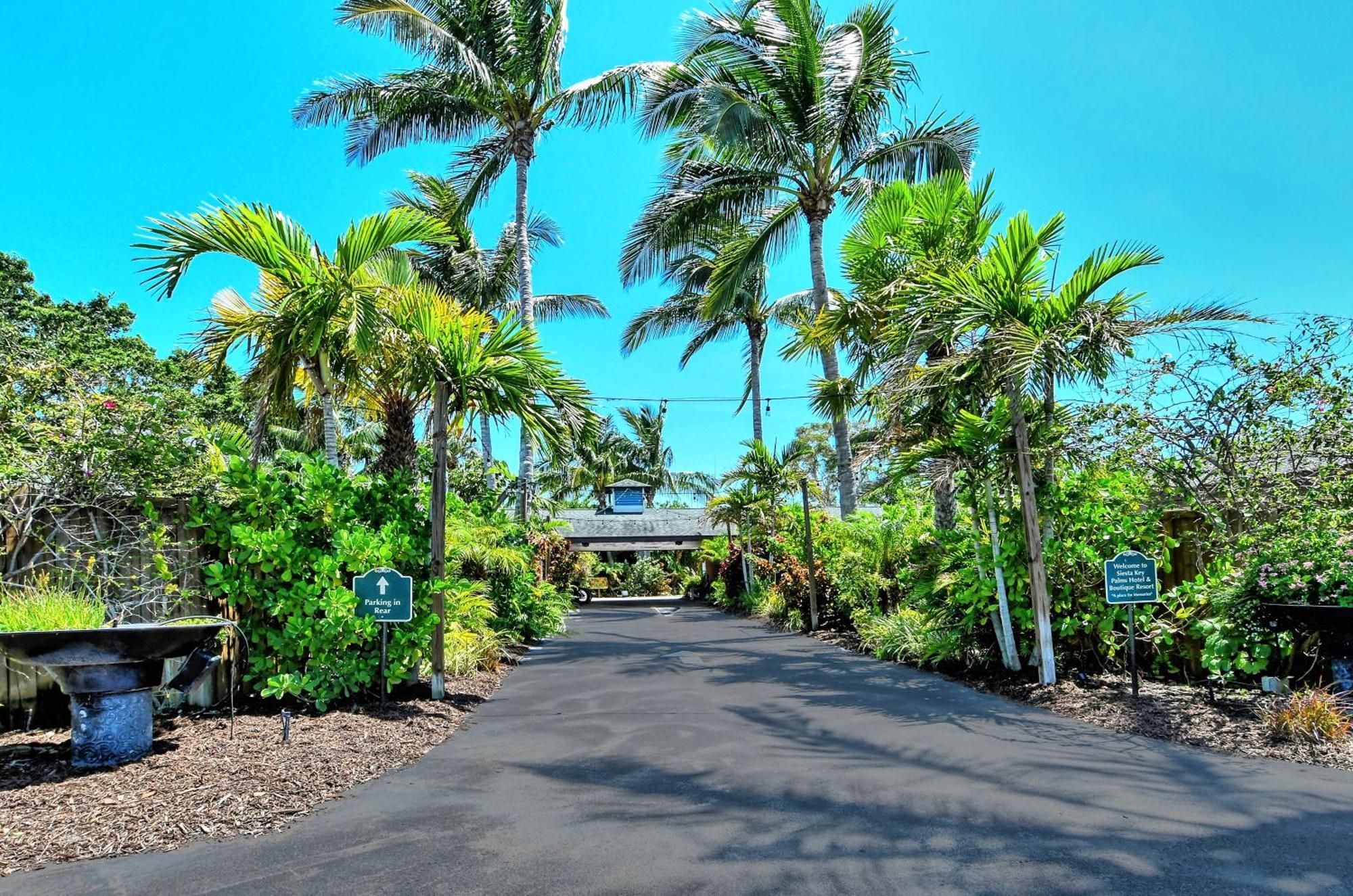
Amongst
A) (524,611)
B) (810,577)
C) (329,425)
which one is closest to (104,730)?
(329,425)

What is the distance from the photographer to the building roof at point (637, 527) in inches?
1108

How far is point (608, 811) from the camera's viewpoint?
3906 mm

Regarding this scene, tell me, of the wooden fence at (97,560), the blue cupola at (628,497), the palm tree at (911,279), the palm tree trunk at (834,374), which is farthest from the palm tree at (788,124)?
the blue cupola at (628,497)

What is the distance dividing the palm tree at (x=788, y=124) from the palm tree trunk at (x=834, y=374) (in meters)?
0.03

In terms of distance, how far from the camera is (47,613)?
454 centimetres

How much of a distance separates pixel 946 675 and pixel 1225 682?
2.51 meters

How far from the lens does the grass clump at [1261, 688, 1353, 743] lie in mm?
4832

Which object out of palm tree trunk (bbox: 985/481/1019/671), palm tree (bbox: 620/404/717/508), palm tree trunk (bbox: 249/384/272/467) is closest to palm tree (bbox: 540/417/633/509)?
palm tree (bbox: 620/404/717/508)

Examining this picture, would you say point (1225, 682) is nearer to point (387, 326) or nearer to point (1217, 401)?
point (1217, 401)

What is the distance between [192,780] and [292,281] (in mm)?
4152

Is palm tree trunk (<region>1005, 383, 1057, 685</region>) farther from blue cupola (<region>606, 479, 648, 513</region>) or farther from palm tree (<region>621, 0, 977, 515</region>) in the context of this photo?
blue cupola (<region>606, 479, 648, 513</region>)

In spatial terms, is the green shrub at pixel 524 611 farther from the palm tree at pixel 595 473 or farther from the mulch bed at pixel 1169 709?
the palm tree at pixel 595 473

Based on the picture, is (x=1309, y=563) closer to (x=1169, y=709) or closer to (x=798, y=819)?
(x=1169, y=709)

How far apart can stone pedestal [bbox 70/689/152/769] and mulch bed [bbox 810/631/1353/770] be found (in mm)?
6654
